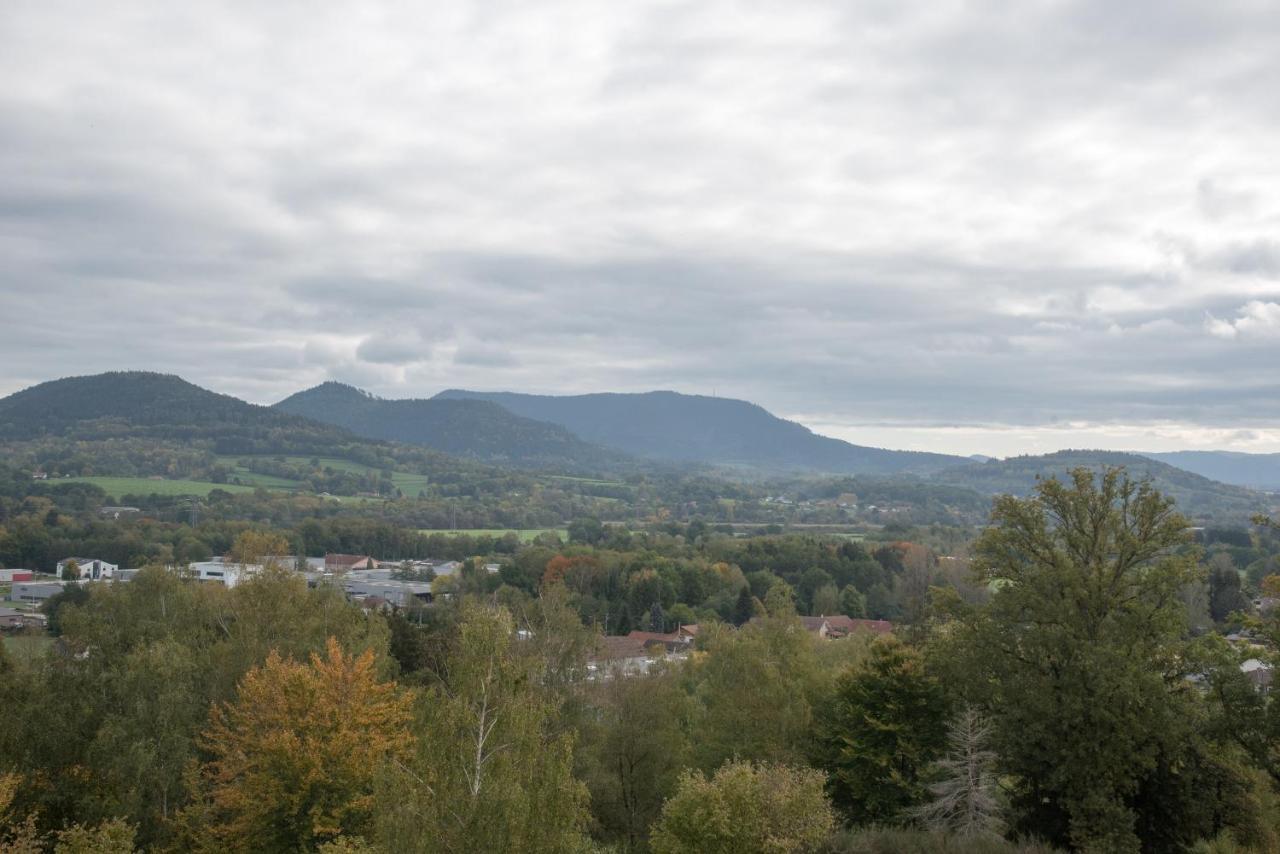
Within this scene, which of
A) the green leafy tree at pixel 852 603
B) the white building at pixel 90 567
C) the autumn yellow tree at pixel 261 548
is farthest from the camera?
the white building at pixel 90 567

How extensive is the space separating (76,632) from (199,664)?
17.3 feet

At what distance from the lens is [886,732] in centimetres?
2720

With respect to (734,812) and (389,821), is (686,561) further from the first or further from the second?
(389,821)

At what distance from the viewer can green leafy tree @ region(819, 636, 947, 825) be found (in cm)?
2650

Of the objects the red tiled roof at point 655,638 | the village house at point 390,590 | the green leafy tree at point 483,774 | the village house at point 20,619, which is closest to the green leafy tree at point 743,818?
the green leafy tree at point 483,774

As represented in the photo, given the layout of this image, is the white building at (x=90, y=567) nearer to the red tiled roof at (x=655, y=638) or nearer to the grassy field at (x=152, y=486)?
the red tiled roof at (x=655, y=638)

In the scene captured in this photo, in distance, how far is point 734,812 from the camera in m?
18.3

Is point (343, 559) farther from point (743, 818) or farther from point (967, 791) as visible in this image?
point (743, 818)

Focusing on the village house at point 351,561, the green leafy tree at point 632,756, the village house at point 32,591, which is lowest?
the village house at point 351,561

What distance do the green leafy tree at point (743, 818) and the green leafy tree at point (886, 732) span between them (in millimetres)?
8153

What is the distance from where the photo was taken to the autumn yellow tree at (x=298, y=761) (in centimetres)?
2342

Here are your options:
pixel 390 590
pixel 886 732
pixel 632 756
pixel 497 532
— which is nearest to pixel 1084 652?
pixel 886 732

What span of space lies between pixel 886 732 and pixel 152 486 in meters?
166

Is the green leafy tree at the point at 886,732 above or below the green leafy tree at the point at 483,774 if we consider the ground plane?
below
